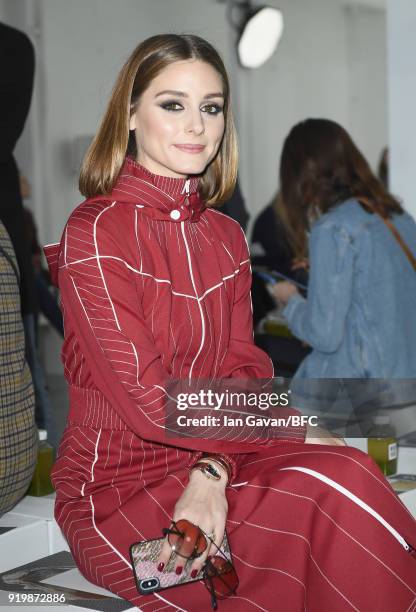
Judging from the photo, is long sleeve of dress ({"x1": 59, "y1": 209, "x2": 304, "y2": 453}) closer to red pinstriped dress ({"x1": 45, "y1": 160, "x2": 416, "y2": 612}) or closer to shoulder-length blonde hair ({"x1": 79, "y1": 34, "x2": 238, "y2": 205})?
red pinstriped dress ({"x1": 45, "y1": 160, "x2": 416, "y2": 612})

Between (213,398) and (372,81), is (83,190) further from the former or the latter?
(372,81)

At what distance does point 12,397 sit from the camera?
1.88 m

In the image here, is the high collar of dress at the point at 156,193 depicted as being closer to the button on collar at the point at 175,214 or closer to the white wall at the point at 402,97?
the button on collar at the point at 175,214

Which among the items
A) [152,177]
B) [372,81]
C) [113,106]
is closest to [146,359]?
[152,177]

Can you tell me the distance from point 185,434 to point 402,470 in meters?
1.13

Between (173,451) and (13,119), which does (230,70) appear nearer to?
(13,119)

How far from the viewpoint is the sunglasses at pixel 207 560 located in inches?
57.3

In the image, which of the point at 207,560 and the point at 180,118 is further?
the point at 180,118

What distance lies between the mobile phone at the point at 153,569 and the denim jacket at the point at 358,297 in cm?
152

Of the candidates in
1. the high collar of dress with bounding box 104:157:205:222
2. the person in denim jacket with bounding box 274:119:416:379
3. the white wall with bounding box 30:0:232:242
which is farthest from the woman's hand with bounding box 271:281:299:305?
the white wall with bounding box 30:0:232:242

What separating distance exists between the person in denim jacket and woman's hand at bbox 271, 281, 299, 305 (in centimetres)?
14

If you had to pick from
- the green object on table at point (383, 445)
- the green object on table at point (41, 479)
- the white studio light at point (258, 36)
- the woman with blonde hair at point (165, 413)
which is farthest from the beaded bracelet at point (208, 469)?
the white studio light at point (258, 36)

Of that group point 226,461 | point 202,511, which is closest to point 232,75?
point 226,461

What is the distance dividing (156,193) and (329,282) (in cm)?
127
